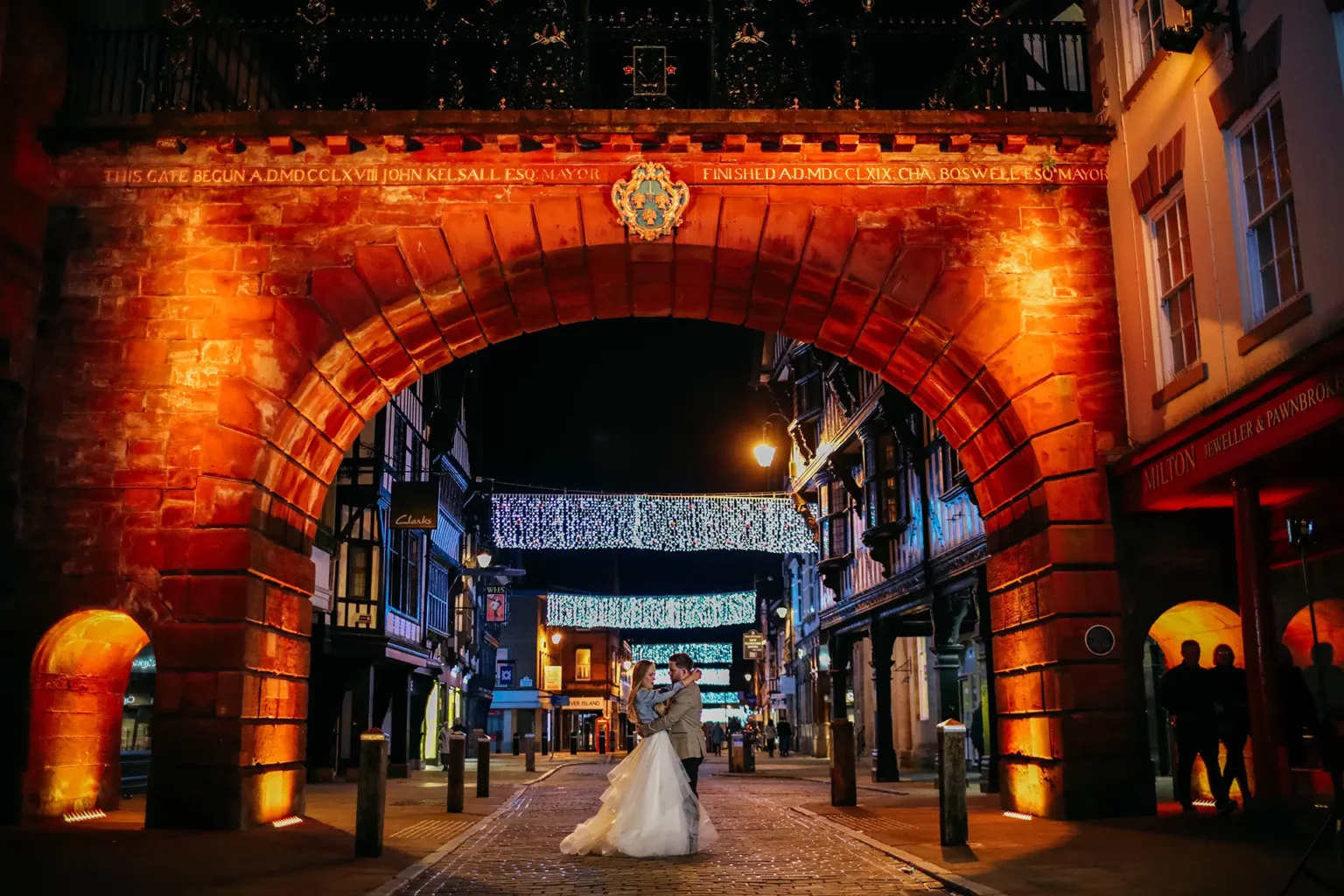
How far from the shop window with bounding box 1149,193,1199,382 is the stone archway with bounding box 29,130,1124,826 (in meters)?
0.80

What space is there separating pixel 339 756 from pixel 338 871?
1679 centimetres

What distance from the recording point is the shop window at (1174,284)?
12117 mm

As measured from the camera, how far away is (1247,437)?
32.8ft

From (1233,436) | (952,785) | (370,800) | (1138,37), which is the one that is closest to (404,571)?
(370,800)

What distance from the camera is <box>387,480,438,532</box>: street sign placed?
23.9m

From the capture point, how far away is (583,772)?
1147 inches

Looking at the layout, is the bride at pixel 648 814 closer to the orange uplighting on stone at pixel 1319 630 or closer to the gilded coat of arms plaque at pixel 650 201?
the gilded coat of arms plaque at pixel 650 201

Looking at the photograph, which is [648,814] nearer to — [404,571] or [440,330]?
[440,330]

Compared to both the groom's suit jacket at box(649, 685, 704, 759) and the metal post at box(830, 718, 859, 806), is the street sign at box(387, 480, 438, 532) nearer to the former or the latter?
the metal post at box(830, 718, 859, 806)

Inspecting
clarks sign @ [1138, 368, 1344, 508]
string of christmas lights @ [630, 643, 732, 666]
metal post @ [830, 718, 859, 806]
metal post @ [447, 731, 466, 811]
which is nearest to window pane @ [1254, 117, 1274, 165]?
clarks sign @ [1138, 368, 1344, 508]

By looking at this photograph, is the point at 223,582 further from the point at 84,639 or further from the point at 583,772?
the point at 583,772

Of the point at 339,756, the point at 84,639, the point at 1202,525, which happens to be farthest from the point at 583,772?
the point at 1202,525

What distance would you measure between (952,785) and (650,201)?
22.7 feet

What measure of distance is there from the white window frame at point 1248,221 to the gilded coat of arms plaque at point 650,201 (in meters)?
5.51
